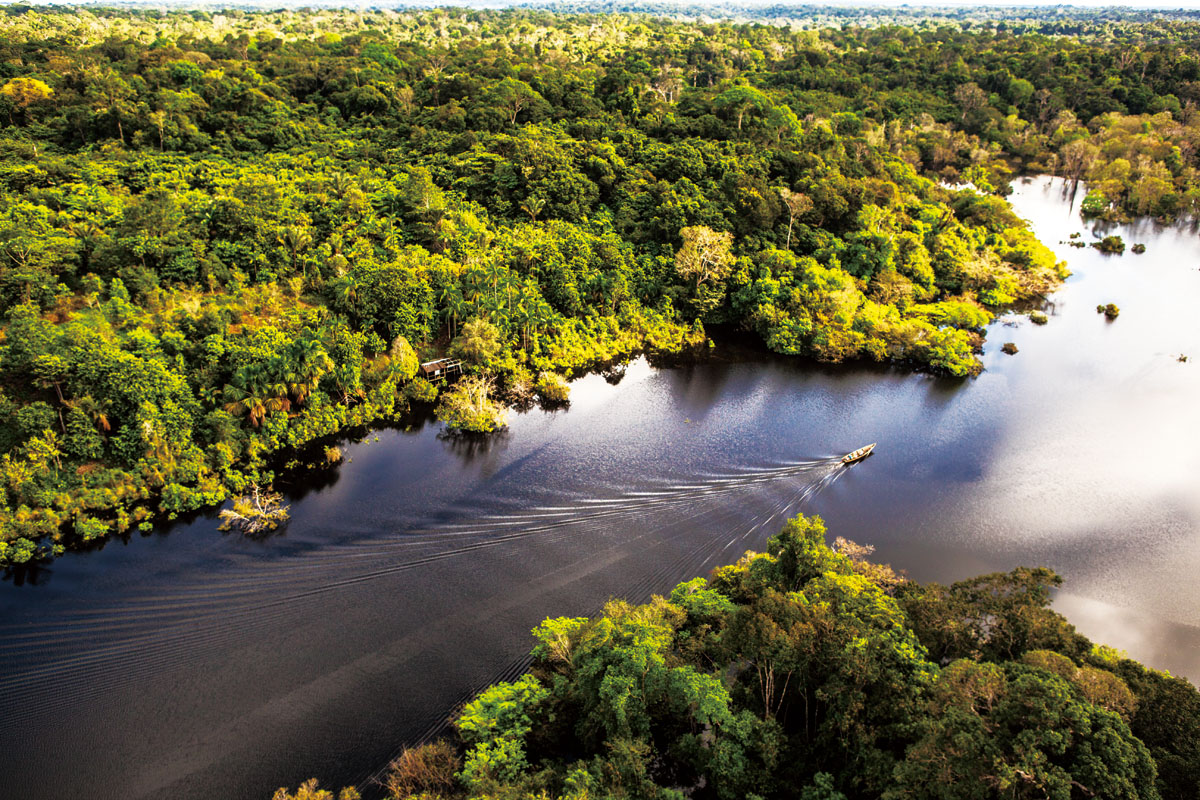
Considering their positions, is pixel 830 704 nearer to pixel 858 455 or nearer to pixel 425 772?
pixel 425 772

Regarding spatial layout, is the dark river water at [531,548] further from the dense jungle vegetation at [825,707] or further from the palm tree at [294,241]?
the palm tree at [294,241]

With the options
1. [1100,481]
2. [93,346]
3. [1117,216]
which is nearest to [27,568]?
[93,346]

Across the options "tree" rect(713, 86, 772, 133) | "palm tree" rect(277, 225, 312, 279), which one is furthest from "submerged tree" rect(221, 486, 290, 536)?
"tree" rect(713, 86, 772, 133)

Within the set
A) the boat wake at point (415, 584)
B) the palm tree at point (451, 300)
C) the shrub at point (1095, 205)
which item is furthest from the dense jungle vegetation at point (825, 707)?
the shrub at point (1095, 205)

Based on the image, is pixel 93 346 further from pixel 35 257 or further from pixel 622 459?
pixel 622 459

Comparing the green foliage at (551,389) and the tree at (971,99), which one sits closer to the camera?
the green foliage at (551,389)

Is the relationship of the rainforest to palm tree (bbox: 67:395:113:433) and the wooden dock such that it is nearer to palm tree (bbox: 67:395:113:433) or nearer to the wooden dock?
palm tree (bbox: 67:395:113:433)

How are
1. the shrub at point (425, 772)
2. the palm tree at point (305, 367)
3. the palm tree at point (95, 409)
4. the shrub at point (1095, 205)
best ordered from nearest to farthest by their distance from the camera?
the shrub at point (425, 772), the palm tree at point (95, 409), the palm tree at point (305, 367), the shrub at point (1095, 205)

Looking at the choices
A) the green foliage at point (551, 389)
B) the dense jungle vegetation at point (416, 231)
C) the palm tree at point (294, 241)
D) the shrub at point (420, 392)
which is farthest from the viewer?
A: the palm tree at point (294, 241)
